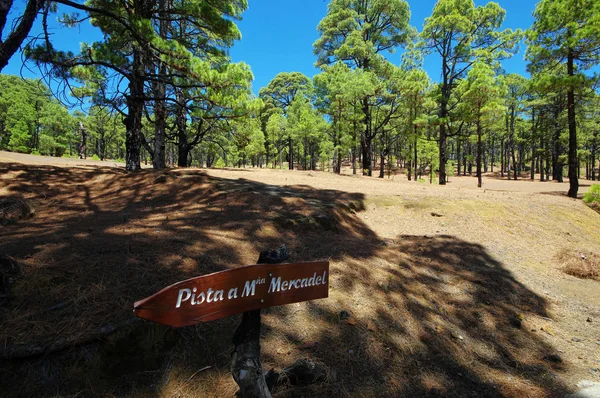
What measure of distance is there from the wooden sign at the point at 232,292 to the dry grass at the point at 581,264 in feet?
20.8

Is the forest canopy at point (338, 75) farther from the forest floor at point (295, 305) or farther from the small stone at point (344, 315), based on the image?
the small stone at point (344, 315)

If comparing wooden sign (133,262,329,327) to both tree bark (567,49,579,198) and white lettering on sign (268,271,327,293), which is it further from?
tree bark (567,49,579,198)

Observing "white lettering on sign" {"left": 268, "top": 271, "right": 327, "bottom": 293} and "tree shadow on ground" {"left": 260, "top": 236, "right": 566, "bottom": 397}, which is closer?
"white lettering on sign" {"left": 268, "top": 271, "right": 327, "bottom": 293}

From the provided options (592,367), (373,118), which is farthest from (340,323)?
(373,118)

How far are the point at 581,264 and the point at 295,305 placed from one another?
612cm

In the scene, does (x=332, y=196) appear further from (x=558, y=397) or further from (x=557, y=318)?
(x=558, y=397)

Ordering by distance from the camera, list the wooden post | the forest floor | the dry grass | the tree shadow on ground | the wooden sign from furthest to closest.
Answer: the dry grass < the tree shadow on ground < the forest floor < the wooden post < the wooden sign

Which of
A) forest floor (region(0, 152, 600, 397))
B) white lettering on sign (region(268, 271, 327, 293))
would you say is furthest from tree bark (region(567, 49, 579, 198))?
white lettering on sign (region(268, 271, 327, 293))

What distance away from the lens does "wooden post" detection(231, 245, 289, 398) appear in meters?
1.76

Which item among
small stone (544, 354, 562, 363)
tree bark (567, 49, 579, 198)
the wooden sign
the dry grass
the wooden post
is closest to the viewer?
the wooden sign

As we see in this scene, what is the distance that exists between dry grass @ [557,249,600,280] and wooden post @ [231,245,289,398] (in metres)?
6.75

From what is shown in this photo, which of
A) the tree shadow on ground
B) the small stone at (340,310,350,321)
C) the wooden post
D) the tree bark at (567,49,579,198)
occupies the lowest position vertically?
the tree shadow on ground

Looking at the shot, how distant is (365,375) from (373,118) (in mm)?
24864

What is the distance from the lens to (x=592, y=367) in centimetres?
310
